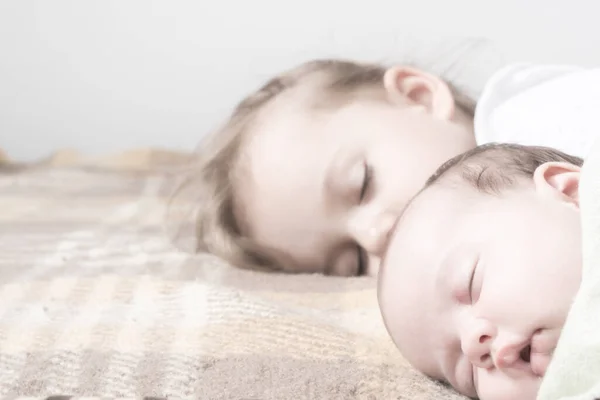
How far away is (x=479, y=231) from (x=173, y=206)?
94cm

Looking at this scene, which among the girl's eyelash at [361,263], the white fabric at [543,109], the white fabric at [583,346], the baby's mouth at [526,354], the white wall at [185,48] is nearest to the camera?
the white fabric at [583,346]

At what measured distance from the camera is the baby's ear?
688 mm

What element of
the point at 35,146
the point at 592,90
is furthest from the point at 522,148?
the point at 35,146

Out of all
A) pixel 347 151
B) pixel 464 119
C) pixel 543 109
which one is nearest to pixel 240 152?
pixel 347 151

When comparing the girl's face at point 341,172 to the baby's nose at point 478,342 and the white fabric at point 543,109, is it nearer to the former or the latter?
the white fabric at point 543,109

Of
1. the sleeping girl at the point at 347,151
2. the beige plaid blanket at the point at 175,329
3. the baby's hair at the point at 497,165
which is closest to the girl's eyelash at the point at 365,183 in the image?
the sleeping girl at the point at 347,151

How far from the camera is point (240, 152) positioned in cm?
122

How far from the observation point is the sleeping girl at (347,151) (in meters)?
1.05

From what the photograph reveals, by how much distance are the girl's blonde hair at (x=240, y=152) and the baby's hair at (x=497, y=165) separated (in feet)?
1.32

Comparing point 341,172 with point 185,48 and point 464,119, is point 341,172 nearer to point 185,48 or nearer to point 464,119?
point 464,119

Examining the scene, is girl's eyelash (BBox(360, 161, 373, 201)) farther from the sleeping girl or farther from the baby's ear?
the baby's ear

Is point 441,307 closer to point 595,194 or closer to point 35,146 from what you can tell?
point 595,194

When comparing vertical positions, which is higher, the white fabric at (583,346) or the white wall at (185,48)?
the white fabric at (583,346)

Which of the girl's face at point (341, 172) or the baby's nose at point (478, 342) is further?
the girl's face at point (341, 172)
